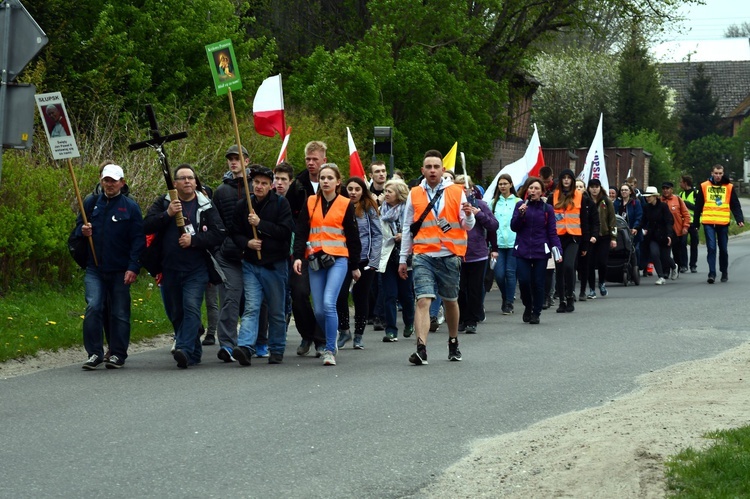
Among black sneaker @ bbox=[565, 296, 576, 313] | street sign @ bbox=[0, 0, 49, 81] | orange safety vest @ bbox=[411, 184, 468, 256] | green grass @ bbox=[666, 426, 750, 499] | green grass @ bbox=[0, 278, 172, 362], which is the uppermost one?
street sign @ bbox=[0, 0, 49, 81]

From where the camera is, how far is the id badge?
12188mm

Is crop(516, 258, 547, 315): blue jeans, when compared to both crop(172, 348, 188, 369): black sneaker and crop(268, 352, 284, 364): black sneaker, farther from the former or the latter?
crop(172, 348, 188, 369): black sneaker

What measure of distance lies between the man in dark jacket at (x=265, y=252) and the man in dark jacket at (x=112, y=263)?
95cm

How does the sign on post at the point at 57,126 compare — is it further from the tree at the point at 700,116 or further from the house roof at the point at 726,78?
the house roof at the point at 726,78

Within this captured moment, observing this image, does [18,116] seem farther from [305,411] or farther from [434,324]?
[434,324]

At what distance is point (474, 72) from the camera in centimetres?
3697

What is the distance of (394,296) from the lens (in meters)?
14.8

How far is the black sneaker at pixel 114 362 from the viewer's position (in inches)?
474

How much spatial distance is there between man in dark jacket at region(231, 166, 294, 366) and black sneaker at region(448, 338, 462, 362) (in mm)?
1531

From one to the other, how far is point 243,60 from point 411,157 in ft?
19.7

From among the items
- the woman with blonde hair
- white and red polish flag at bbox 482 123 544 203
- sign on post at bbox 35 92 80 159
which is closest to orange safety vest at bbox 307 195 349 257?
the woman with blonde hair

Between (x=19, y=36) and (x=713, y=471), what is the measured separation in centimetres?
760

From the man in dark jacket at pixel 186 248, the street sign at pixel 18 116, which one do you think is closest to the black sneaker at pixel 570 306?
the man in dark jacket at pixel 186 248

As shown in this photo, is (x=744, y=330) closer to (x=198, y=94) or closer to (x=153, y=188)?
(x=153, y=188)
